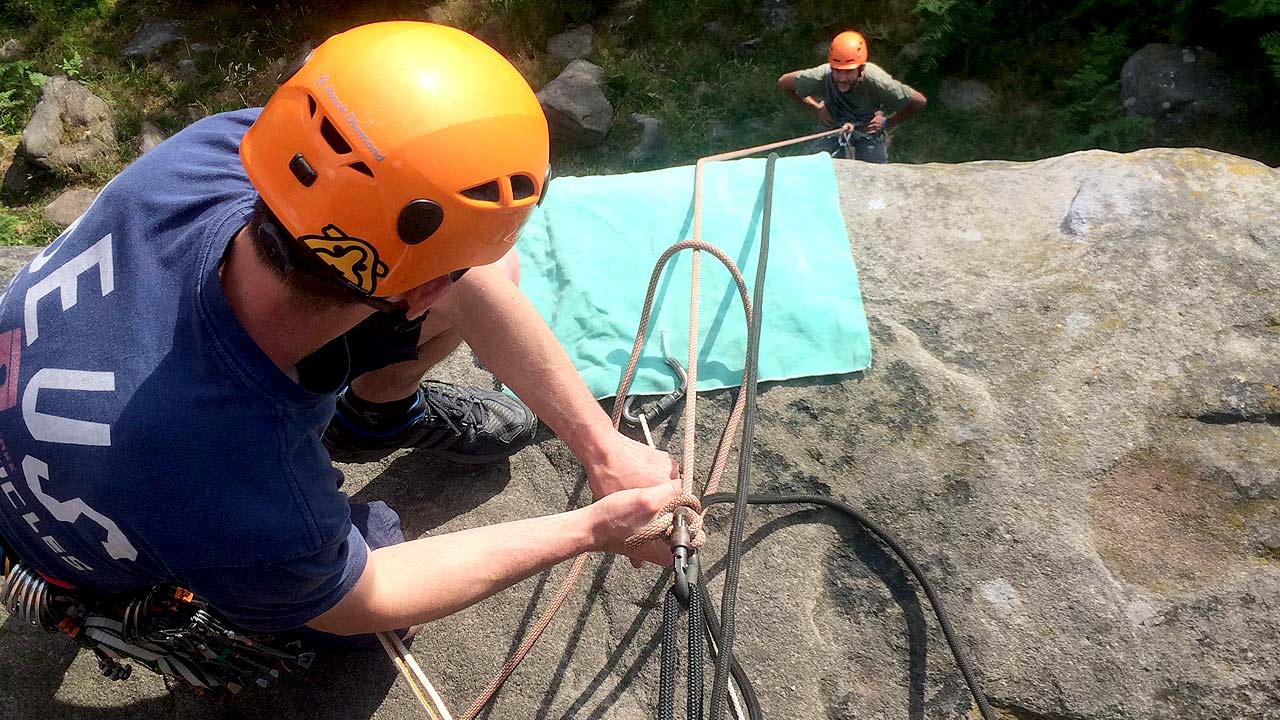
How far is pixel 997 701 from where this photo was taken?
7.10 feet

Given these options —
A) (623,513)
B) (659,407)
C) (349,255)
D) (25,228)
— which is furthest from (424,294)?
(25,228)

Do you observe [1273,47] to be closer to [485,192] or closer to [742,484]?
[742,484]

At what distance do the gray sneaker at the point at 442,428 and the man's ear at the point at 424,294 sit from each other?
0.92m

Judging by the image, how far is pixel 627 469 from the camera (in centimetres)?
216

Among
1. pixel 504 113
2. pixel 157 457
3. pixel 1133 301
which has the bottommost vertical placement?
pixel 1133 301

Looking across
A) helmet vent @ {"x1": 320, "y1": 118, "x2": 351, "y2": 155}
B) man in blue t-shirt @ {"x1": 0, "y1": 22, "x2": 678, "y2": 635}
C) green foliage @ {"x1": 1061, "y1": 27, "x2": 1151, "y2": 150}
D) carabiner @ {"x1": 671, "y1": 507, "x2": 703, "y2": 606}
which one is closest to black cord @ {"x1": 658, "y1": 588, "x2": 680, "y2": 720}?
carabiner @ {"x1": 671, "y1": 507, "x2": 703, "y2": 606}

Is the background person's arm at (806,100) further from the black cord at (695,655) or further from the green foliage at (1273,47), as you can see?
the black cord at (695,655)

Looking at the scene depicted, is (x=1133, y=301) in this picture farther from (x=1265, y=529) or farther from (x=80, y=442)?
(x=80, y=442)

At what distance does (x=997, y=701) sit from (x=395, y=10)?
6864 millimetres

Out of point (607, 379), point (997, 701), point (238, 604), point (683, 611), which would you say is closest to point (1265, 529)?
point (997, 701)

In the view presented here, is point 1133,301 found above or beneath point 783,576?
above

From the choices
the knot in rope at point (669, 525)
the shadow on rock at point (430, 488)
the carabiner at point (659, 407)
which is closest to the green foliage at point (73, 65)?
the shadow on rock at point (430, 488)

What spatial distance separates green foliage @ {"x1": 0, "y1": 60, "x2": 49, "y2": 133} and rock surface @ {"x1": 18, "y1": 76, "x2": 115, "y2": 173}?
35cm

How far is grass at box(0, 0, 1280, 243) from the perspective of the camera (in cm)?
572
